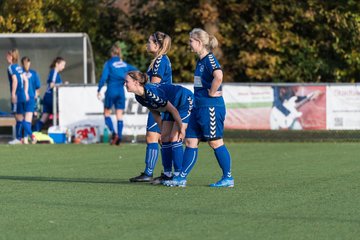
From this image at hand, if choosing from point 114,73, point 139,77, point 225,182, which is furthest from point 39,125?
point 139,77

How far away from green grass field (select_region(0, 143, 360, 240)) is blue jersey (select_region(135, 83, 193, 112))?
3.02ft

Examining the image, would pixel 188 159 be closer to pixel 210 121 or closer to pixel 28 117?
pixel 210 121

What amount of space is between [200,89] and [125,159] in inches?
240

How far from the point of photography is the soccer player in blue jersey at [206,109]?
478 inches

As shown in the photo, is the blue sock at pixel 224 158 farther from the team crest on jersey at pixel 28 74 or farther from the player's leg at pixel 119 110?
the team crest on jersey at pixel 28 74

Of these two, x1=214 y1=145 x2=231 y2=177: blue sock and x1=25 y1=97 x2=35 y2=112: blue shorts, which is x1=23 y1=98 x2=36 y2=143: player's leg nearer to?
x1=25 y1=97 x2=35 y2=112: blue shorts

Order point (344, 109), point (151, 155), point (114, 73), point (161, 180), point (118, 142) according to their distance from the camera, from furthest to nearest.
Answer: point (344, 109) < point (118, 142) < point (114, 73) < point (151, 155) < point (161, 180)

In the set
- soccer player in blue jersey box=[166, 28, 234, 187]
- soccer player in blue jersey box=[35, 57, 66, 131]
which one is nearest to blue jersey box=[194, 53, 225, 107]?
soccer player in blue jersey box=[166, 28, 234, 187]

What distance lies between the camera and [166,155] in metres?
12.8

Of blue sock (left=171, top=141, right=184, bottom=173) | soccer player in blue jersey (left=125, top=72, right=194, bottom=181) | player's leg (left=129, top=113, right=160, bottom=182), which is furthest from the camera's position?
player's leg (left=129, top=113, right=160, bottom=182)

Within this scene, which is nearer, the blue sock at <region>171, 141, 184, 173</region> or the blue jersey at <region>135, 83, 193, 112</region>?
the blue jersey at <region>135, 83, 193, 112</region>

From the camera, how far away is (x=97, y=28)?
35531 millimetres

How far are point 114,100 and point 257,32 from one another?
1292 cm

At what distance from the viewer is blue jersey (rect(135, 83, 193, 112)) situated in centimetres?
1173
